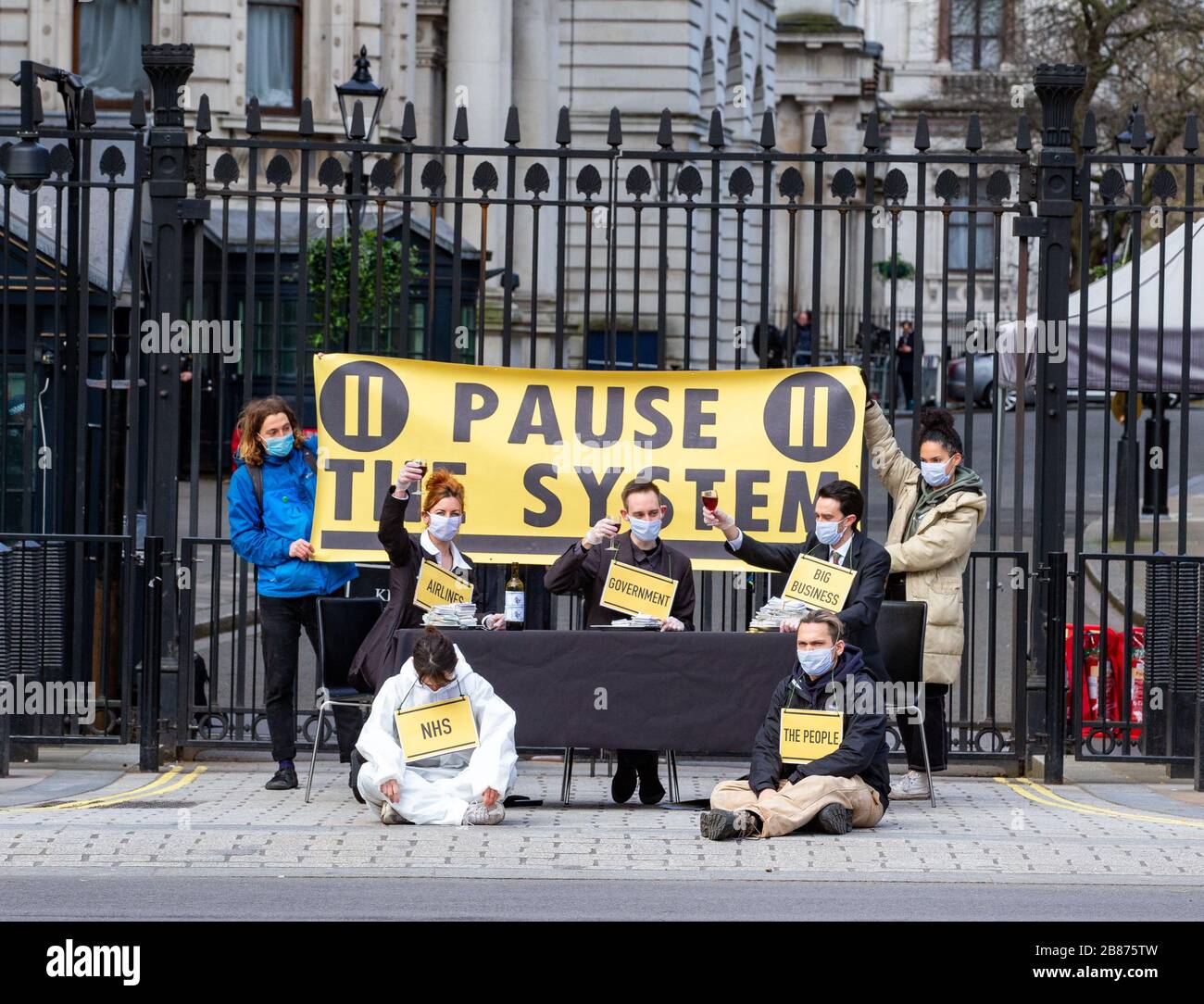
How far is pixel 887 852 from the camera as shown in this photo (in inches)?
360

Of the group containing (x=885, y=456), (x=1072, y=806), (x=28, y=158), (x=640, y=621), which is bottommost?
(x=1072, y=806)

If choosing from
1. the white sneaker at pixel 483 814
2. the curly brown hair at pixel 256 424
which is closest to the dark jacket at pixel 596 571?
the white sneaker at pixel 483 814

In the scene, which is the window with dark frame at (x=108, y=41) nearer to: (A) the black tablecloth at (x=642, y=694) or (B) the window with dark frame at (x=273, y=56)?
(B) the window with dark frame at (x=273, y=56)

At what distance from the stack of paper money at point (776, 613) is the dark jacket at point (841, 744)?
585 millimetres

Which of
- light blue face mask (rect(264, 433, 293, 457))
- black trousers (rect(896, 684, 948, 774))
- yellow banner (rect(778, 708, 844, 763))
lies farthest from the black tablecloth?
light blue face mask (rect(264, 433, 293, 457))

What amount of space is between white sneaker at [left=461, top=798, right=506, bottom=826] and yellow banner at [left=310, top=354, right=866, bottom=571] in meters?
1.95

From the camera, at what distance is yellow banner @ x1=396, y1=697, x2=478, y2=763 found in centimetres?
964

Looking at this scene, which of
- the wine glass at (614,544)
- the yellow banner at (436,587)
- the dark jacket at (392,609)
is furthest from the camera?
the wine glass at (614,544)

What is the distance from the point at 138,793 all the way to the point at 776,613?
3330 millimetres

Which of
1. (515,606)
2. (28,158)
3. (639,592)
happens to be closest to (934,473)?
(639,592)

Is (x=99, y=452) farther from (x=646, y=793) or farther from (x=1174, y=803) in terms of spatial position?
(x=1174, y=803)

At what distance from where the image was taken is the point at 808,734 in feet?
31.5

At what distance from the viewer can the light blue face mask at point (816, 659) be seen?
31.6ft

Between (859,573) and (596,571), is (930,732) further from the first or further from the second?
(596,571)
